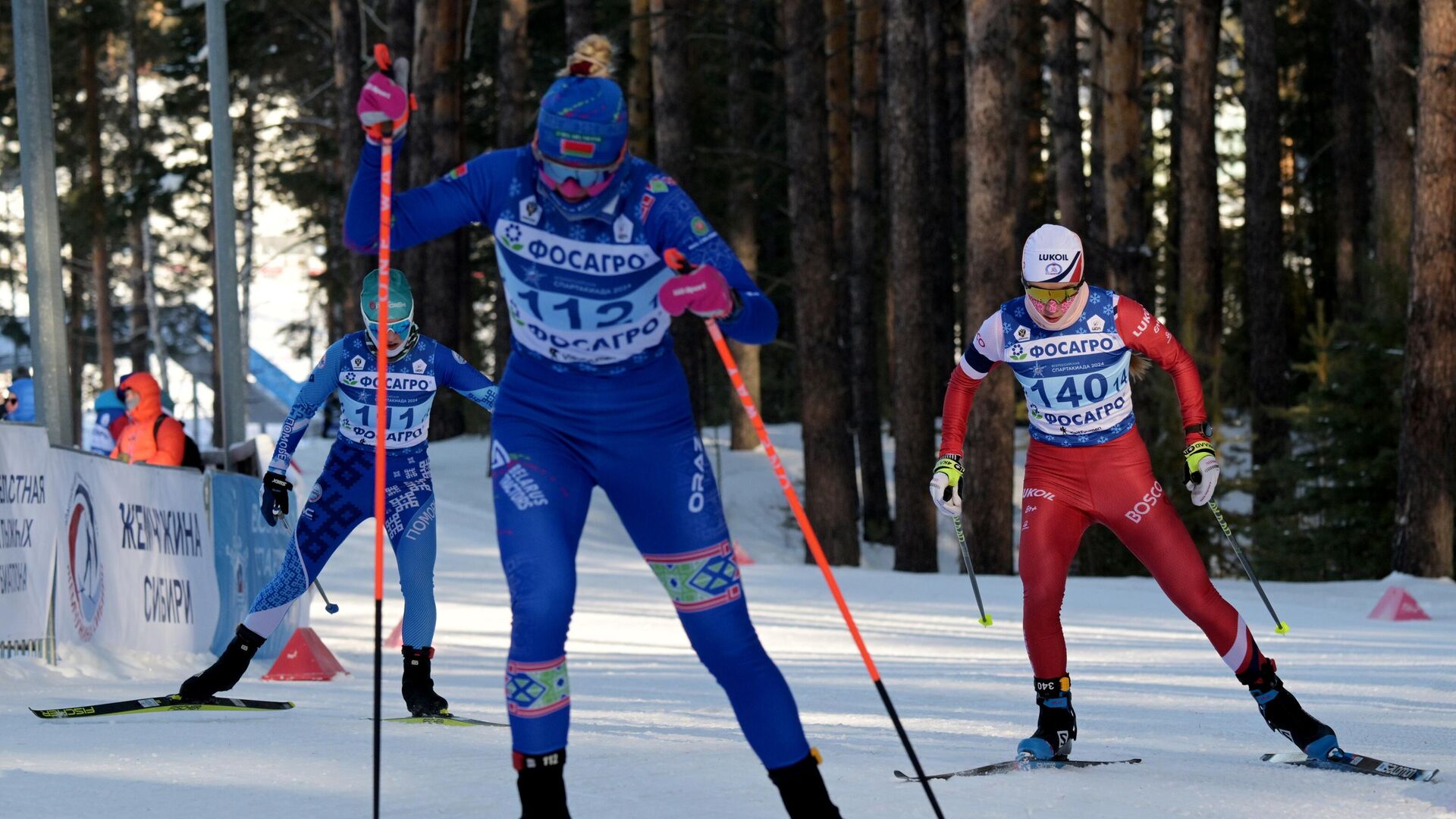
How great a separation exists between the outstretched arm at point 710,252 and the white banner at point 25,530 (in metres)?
5.86

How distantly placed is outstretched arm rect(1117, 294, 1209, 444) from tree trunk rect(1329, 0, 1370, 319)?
2305 cm

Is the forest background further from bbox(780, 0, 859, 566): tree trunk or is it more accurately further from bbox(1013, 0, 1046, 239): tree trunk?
bbox(1013, 0, 1046, 239): tree trunk

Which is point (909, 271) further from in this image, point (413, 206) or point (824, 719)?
point (413, 206)

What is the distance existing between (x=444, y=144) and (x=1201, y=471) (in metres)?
22.2

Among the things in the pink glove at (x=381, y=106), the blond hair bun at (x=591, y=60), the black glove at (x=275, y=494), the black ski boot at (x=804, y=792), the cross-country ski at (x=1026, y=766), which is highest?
the blond hair bun at (x=591, y=60)

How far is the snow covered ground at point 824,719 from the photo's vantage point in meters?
5.93

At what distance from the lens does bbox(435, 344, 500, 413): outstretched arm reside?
28.1ft

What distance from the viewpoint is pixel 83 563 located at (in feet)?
34.1

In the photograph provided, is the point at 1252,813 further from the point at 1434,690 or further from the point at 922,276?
the point at 922,276

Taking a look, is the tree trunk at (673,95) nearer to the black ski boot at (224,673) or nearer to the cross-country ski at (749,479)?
the cross-country ski at (749,479)

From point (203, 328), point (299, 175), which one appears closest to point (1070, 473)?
point (299, 175)

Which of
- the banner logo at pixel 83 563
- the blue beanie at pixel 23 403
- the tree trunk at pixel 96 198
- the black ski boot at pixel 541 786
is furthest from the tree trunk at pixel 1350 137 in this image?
the tree trunk at pixel 96 198

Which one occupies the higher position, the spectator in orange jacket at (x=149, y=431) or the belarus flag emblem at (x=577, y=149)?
the belarus flag emblem at (x=577, y=149)

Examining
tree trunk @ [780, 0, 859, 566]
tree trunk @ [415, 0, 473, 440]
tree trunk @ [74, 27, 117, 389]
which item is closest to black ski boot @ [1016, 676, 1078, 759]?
tree trunk @ [780, 0, 859, 566]
